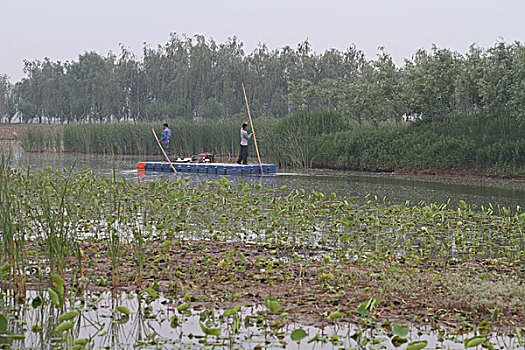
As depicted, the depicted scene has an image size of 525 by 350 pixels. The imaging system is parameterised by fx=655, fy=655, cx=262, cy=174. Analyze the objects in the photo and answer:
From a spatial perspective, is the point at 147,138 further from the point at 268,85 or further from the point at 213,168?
the point at 268,85

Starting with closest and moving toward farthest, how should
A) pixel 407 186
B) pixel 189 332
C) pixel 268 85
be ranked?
pixel 189 332, pixel 407 186, pixel 268 85

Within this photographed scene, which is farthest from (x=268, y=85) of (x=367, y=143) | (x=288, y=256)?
(x=288, y=256)

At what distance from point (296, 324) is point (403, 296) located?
3.93 ft

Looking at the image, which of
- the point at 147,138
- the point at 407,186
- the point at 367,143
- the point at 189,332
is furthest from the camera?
the point at 147,138

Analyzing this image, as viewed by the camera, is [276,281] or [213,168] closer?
[276,281]

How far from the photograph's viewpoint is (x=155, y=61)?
7962 centimetres

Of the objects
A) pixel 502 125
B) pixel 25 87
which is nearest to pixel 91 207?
pixel 502 125

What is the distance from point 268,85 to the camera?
70.6 metres

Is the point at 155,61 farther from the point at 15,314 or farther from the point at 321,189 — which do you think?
the point at 15,314

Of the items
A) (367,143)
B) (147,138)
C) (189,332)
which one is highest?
(147,138)

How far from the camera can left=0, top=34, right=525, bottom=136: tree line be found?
24016 millimetres

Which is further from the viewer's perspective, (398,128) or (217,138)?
(217,138)

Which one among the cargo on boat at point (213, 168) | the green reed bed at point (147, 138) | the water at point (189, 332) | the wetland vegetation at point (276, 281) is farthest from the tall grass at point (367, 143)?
the water at point (189, 332)

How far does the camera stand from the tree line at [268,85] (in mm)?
24016
